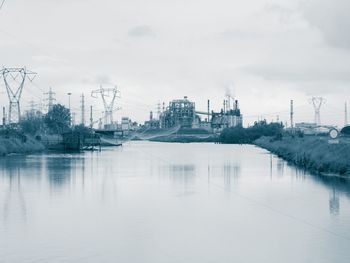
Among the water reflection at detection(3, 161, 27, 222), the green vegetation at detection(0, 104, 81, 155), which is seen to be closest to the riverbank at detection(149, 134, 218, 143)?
the green vegetation at detection(0, 104, 81, 155)

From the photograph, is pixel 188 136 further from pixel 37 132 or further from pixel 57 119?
pixel 37 132

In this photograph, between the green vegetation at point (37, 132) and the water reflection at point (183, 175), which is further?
the green vegetation at point (37, 132)

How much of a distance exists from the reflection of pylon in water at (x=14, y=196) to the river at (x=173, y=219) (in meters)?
0.02

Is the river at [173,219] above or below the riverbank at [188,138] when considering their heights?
below

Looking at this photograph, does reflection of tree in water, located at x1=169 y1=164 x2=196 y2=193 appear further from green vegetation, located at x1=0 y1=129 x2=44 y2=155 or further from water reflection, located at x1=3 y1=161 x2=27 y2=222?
green vegetation, located at x1=0 y1=129 x2=44 y2=155

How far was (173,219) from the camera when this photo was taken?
11.5 meters

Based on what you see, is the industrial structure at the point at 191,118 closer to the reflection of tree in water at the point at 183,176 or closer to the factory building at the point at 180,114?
the factory building at the point at 180,114

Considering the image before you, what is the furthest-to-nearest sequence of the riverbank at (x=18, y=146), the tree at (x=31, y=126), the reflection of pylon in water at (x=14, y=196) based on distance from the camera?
the tree at (x=31, y=126)
the riverbank at (x=18, y=146)
the reflection of pylon in water at (x=14, y=196)

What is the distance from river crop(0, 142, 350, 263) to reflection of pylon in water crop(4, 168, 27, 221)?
0.8 inches

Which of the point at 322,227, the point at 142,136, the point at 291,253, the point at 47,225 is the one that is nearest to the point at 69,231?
the point at 47,225

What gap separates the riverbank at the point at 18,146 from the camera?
116 ft

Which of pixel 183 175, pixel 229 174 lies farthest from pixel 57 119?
pixel 183 175

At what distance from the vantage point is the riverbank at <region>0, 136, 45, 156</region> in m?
35.4

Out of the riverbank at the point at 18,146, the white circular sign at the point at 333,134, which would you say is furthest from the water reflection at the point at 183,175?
the riverbank at the point at 18,146
